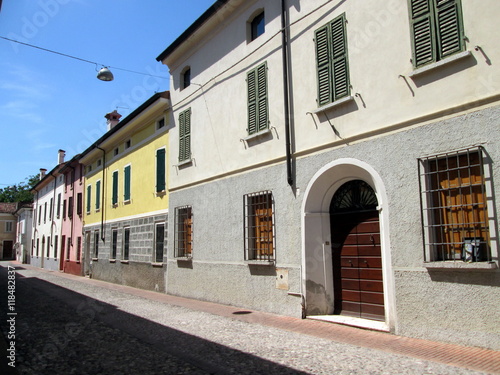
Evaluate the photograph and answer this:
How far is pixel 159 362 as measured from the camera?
5426 millimetres

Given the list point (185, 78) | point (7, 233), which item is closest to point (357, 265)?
point (185, 78)

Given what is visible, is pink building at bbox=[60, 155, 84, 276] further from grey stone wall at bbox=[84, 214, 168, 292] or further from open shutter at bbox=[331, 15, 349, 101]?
open shutter at bbox=[331, 15, 349, 101]

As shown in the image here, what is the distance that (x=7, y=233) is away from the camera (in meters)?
54.3

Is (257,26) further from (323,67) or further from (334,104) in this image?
(334,104)

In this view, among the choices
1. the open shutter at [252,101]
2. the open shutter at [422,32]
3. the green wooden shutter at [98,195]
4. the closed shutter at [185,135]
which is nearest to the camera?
the open shutter at [422,32]

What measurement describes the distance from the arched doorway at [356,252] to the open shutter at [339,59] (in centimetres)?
177

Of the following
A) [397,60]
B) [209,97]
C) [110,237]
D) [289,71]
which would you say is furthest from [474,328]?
[110,237]

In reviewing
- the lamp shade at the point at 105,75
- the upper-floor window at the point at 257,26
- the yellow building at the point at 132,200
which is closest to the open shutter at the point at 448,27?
the upper-floor window at the point at 257,26

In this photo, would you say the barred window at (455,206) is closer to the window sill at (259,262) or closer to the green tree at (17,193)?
the window sill at (259,262)

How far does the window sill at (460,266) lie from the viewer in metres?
5.20

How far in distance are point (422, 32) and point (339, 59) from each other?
1.69m

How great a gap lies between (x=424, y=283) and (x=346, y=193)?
256cm

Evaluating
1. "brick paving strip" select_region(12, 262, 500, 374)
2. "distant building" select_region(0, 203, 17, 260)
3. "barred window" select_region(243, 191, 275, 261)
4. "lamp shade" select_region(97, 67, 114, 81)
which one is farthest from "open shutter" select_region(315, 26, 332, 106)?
"distant building" select_region(0, 203, 17, 260)

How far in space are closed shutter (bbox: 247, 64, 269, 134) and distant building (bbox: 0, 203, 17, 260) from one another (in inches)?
2102
